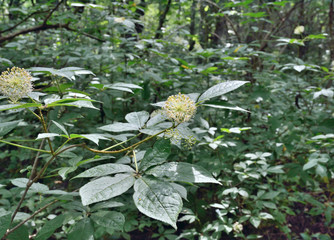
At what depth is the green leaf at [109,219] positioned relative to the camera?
92 cm

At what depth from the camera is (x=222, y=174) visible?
8.03 feet

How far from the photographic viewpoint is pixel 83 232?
91 cm

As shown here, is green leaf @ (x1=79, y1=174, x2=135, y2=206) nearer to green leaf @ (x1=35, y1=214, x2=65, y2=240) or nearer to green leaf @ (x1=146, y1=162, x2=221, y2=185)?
green leaf @ (x1=146, y1=162, x2=221, y2=185)

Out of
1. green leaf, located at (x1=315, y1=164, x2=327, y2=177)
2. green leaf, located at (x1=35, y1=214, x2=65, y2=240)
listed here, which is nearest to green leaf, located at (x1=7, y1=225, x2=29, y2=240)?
green leaf, located at (x1=35, y1=214, x2=65, y2=240)

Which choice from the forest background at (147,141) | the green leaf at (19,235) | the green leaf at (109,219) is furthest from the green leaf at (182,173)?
the green leaf at (19,235)

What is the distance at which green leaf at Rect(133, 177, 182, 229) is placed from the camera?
2.07 ft

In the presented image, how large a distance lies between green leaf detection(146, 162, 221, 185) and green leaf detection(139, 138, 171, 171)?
0.07ft

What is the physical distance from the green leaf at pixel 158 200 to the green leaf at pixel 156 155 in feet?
0.26

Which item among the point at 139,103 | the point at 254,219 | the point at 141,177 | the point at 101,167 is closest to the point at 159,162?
the point at 141,177

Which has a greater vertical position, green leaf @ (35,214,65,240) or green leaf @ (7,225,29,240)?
green leaf @ (35,214,65,240)

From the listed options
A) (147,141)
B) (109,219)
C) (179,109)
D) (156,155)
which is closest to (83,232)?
(109,219)

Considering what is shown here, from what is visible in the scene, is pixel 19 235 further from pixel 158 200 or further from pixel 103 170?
pixel 158 200

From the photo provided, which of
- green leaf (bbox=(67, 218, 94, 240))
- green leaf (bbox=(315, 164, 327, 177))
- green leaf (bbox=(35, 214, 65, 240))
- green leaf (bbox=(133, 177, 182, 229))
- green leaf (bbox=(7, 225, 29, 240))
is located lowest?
green leaf (bbox=(315, 164, 327, 177))

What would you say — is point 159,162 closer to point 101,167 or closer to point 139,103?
point 101,167
